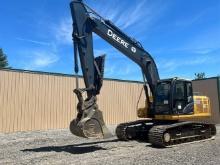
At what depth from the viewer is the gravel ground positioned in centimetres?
988

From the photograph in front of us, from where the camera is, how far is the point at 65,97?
2239 centimetres

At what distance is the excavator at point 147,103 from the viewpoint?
1134 centimetres

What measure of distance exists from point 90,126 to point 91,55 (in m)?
2.48

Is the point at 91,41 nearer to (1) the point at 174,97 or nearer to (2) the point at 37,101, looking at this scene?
(1) the point at 174,97

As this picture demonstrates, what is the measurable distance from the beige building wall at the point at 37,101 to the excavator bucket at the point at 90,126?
9.21 meters

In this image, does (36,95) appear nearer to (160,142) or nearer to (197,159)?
(160,142)

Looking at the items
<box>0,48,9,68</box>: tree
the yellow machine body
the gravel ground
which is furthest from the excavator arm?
<box>0,48,9,68</box>: tree

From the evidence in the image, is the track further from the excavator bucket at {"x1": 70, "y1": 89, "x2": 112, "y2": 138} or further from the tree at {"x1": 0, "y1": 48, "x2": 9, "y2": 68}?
the tree at {"x1": 0, "y1": 48, "x2": 9, "y2": 68}

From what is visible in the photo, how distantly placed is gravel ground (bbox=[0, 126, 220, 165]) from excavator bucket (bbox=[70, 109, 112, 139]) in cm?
61

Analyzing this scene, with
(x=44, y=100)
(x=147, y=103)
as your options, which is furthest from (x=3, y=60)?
(x=147, y=103)

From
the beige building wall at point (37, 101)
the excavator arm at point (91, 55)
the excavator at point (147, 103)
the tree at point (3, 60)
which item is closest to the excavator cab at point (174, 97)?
the excavator at point (147, 103)

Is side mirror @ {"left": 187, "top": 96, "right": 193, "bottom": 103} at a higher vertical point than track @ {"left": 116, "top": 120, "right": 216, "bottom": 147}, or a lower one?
higher

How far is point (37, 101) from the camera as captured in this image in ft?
68.6

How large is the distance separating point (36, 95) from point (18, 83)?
1.37 metres
